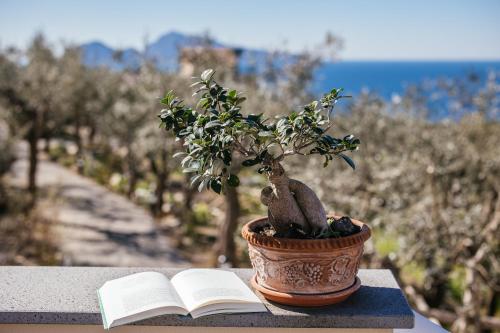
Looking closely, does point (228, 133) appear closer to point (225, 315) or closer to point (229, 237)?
point (225, 315)

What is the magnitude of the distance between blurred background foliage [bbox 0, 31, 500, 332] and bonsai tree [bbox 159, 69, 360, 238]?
3.89m

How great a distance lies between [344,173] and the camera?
6609mm

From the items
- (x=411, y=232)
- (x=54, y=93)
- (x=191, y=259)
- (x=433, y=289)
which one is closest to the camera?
(x=411, y=232)

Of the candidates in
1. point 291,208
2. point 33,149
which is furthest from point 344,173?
point 33,149

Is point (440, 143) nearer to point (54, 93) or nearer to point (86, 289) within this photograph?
point (86, 289)

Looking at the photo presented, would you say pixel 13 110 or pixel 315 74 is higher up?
pixel 315 74

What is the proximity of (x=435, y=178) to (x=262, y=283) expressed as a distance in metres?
4.67

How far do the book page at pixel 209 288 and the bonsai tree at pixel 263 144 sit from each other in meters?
0.26

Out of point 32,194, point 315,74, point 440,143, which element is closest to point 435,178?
point 440,143

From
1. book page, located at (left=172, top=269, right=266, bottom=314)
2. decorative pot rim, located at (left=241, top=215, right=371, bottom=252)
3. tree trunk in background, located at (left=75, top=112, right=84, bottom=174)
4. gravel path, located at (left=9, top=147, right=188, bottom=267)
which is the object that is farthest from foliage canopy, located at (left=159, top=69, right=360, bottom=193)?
tree trunk in background, located at (left=75, top=112, right=84, bottom=174)

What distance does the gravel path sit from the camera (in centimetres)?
972

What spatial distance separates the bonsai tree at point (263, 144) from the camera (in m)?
1.96

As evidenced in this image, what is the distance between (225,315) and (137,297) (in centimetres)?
34

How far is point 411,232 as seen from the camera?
19.4ft
